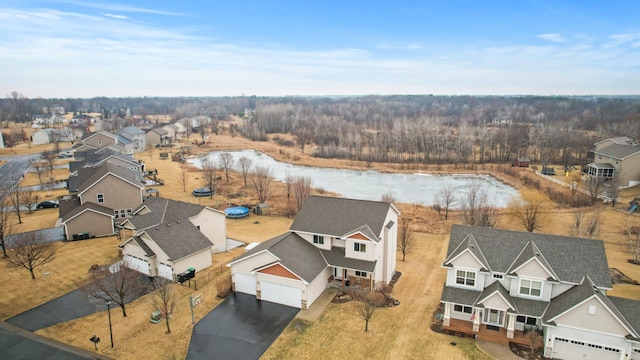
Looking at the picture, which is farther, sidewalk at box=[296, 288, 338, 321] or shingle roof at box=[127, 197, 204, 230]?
shingle roof at box=[127, 197, 204, 230]

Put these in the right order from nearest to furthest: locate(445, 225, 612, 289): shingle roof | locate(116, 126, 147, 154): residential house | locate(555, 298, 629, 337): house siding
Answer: locate(555, 298, 629, 337): house siding
locate(445, 225, 612, 289): shingle roof
locate(116, 126, 147, 154): residential house

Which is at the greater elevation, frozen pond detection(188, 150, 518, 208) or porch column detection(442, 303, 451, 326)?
porch column detection(442, 303, 451, 326)

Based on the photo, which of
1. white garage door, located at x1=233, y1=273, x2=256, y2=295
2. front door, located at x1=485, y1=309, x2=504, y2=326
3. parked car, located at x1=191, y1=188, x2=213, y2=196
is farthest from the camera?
parked car, located at x1=191, y1=188, x2=213, y2=196

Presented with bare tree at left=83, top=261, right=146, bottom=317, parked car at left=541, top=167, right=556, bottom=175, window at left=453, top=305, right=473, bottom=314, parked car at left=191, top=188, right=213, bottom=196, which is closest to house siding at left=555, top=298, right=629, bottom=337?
window at left=453, top=305, right=473, bottom=314

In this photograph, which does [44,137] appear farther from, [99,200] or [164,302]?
[164,302]

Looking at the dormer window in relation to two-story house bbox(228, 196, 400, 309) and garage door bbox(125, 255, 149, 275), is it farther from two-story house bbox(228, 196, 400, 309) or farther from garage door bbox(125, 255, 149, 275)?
garage door bbox(125, 255, 149, 275)

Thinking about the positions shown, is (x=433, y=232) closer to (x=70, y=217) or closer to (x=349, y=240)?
(x=349, y=240)

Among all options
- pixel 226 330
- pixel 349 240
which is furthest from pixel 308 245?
pixel 226 330
